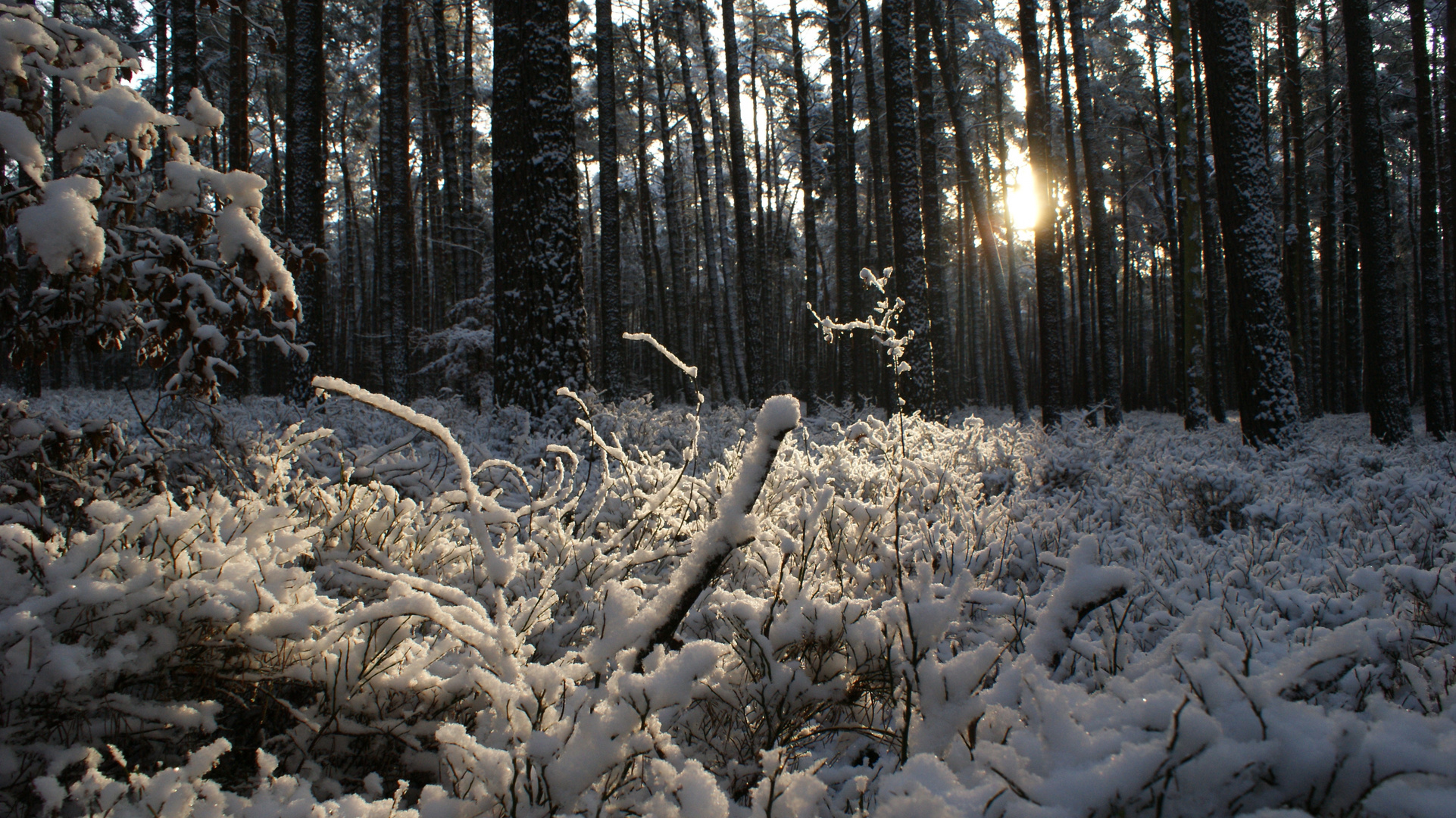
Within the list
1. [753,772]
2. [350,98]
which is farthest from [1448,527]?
[350,98]

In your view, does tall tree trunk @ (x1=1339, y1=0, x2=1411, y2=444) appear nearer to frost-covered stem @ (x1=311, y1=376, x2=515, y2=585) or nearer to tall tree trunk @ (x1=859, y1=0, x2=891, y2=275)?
tall tree trunk @ (x1=859, y1=0, x2=891, y2=275)

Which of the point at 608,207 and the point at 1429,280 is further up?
the point at 608,207

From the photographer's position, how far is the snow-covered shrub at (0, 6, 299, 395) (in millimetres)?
1680

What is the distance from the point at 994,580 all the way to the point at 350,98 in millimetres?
29603

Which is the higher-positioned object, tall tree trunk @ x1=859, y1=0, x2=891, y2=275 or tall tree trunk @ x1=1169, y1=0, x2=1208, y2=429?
tall tree trunk @ x1=859, y1=0, x2=891, y2=275

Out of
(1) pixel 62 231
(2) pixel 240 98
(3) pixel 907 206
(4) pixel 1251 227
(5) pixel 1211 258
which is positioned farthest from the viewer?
(5) pixel 1211 258

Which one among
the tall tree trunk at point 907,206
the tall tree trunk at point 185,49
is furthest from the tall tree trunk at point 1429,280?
the tall tree trunk at point 185,49

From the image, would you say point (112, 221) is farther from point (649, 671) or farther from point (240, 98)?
point (240, 98)

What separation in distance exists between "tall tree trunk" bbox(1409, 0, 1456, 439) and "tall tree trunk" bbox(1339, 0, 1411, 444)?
92 cm

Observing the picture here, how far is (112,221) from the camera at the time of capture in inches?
88.0

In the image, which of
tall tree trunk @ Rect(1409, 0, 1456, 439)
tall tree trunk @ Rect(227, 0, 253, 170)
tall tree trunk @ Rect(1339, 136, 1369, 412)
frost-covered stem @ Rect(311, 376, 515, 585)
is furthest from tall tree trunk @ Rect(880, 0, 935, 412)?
tall tree trunk @ Rect(227, 0, 253, 170)

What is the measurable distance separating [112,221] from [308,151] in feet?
28.5

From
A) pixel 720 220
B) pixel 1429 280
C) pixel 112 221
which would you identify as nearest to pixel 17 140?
pixel 112 221

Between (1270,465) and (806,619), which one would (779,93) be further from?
(806,619)
